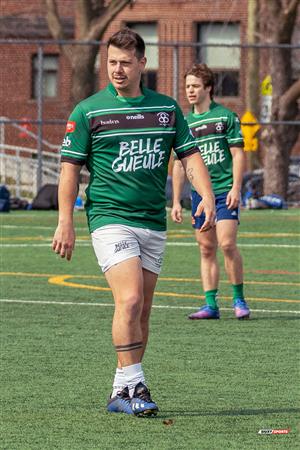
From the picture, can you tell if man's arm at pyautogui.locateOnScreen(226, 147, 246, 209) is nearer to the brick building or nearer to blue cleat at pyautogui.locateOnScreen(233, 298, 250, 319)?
blue cleat at pyautogui.locateOnScreen(233, 298, 250, 319)

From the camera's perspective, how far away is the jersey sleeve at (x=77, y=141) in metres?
8.03

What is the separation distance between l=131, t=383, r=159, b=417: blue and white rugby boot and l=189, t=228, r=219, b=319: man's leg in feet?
15.6

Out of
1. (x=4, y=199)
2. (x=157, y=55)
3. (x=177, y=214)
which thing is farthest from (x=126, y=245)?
(x=157, y=55)

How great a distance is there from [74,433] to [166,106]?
1969mm

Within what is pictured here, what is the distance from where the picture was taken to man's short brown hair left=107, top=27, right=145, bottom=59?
26.3ft

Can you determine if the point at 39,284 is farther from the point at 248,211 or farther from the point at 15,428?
the point at 248,211

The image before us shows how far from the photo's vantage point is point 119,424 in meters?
7.67

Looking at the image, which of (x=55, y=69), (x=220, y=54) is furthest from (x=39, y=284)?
(x=55, y=69)

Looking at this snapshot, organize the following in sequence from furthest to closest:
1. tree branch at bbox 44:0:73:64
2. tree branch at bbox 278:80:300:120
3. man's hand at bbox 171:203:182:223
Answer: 1. tree branch at bbox 44:0:73:64
2. tree branch at bbox 278:80:300:120
3. man's hand at bbox 171:203:182:223

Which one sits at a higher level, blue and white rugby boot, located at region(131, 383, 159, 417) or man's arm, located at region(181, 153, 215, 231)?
man's arm, located at region(181, 153, 215, 231)

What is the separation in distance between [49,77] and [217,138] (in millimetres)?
36774

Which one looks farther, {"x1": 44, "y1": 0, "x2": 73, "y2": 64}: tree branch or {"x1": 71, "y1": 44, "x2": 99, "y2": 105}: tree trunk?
{"x1": 44, "y1": 0, "x2": 73, "y2": 64}: tree branch

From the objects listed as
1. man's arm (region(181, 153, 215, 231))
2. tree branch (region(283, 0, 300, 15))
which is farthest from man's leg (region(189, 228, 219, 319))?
tree branch (region(283, 0, 300, 15))

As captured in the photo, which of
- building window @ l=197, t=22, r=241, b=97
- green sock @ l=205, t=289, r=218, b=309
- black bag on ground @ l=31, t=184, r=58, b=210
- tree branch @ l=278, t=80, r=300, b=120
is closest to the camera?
green sock @ l=205, t=289, r=218, b=309
